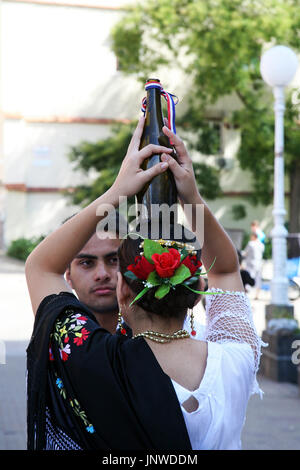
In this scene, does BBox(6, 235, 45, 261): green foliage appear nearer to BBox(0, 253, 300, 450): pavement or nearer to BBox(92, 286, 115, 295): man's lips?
BBox(0, 253, 300, 450): pavement

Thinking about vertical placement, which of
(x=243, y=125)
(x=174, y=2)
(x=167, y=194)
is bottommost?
(x=167, y=194)

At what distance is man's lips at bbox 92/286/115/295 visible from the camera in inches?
101

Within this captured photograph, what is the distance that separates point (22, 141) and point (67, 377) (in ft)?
77.8

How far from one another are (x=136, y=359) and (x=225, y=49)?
18.2m

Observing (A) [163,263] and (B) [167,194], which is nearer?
(A) [163,263]

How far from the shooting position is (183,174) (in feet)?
5.55

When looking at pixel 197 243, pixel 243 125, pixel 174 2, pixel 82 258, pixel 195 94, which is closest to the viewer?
pixel 197 243

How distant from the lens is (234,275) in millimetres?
1907

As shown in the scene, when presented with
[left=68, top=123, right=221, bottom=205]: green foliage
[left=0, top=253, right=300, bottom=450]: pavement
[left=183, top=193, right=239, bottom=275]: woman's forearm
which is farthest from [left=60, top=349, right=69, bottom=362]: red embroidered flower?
[left=68, top=123, right=221, bottom=205]: green foliage

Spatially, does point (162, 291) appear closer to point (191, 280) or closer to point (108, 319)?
point (191, 280)

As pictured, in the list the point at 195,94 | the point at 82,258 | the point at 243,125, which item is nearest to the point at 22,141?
the point at 195,94

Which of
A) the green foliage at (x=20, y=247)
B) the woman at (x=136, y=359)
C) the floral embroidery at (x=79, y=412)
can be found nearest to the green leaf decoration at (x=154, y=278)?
the woman at (x=136, y=359)

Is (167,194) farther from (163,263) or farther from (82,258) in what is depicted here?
(82,258)

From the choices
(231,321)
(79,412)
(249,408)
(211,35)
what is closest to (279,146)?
(249,408)
